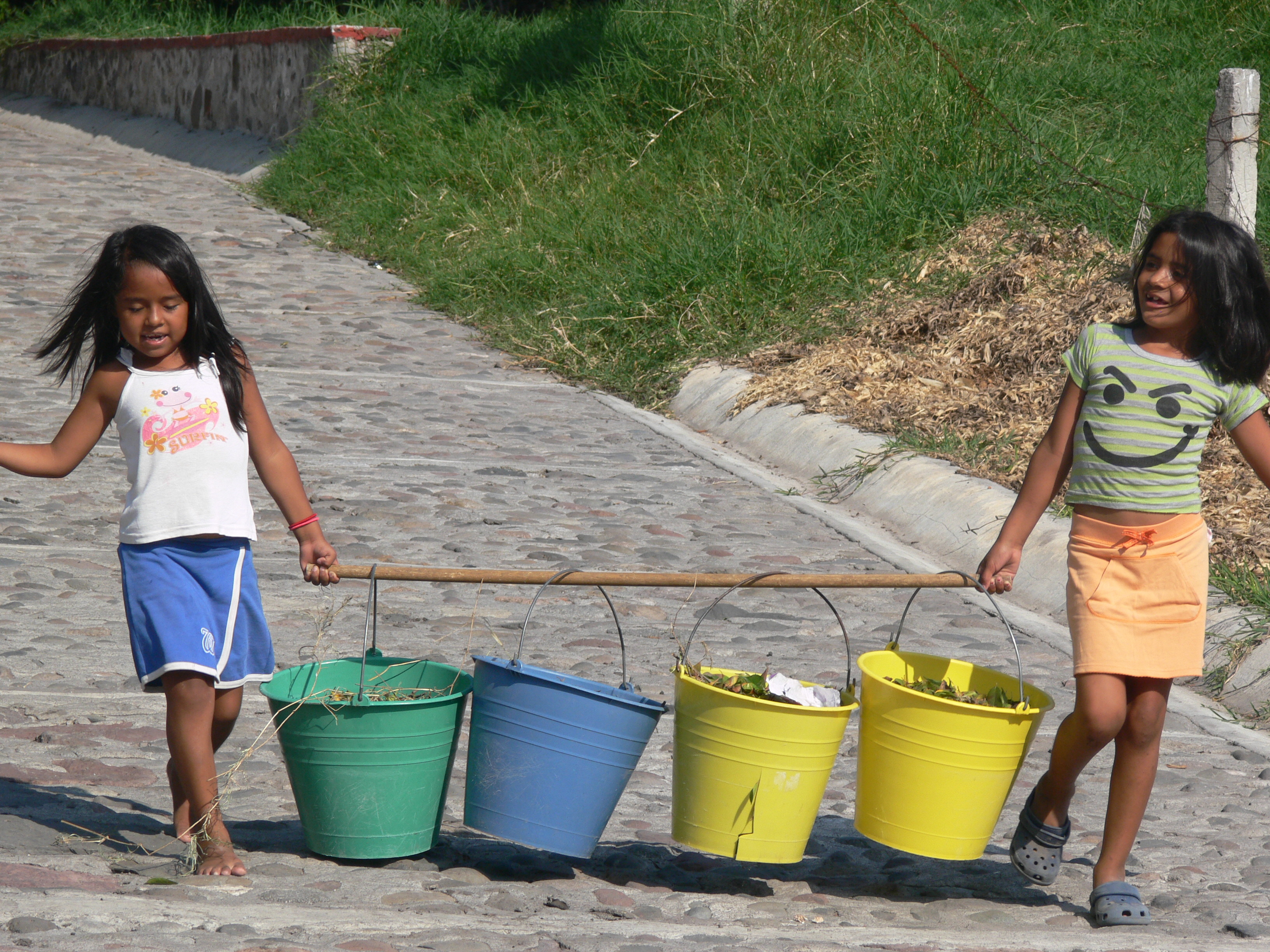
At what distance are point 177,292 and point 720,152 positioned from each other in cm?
844

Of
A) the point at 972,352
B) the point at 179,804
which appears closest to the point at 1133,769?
the point at 179,804

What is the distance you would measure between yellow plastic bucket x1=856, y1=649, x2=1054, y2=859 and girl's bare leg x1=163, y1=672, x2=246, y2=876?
4.79 ft

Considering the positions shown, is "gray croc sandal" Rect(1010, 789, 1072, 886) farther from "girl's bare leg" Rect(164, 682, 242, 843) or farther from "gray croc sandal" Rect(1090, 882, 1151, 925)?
"girl's bare leg" Rect(164, 682, 242, 843)

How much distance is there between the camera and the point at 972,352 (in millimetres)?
8289

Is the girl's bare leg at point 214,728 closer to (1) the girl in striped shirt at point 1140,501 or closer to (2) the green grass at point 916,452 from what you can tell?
(1) the girl in striped shirt at point 1140,501

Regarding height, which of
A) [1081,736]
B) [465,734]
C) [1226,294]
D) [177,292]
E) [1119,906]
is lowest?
[465,734]

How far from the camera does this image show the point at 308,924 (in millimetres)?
2869

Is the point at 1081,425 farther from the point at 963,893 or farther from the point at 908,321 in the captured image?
the point at 908,321

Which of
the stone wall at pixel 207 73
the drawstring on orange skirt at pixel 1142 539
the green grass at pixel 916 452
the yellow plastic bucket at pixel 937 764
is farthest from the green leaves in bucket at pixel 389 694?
the stone wall at pixel 207 73

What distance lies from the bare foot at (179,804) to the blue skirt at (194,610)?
21cm

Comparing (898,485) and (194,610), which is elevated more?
(194,610)

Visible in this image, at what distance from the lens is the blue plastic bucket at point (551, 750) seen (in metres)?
3.26

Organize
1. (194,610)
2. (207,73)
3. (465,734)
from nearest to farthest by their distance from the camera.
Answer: (194,610) < (465,734) < (207,73)

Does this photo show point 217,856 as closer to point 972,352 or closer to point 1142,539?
point 1142,539
